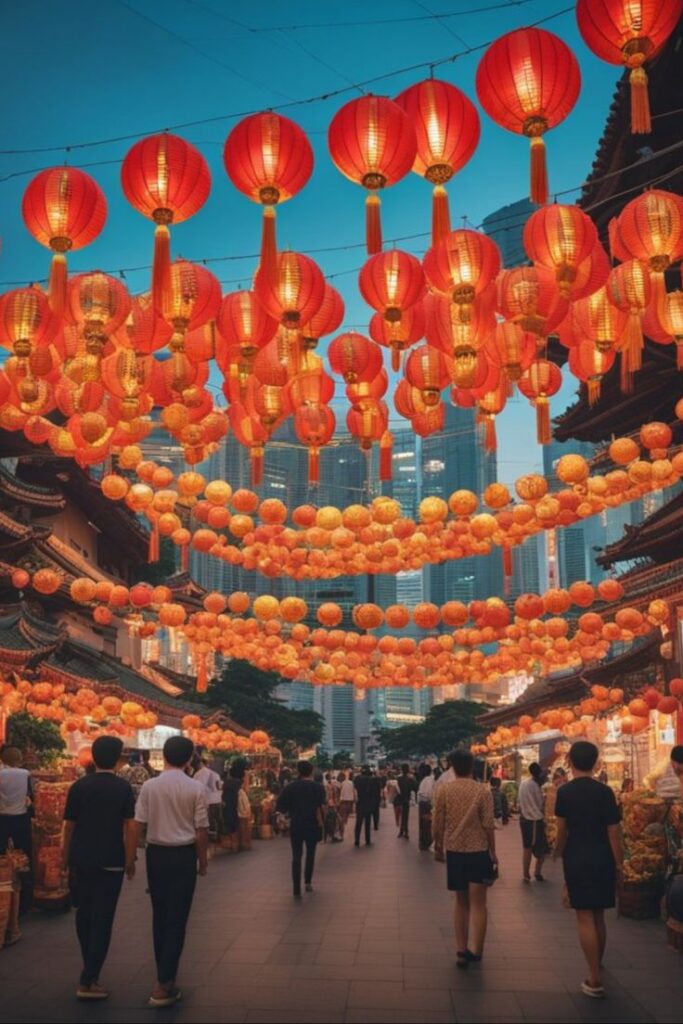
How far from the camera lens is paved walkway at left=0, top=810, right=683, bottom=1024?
4688mm

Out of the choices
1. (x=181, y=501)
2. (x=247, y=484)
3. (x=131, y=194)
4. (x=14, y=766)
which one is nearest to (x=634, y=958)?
(x=14, y=766)

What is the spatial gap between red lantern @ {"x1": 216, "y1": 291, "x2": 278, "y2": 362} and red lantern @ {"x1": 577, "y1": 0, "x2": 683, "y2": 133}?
3267 mm

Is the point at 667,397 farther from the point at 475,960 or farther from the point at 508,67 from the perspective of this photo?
the point at 475,960

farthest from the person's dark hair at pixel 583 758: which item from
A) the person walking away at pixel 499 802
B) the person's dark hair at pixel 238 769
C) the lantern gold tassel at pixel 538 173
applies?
the person walking away at pixel 499 802

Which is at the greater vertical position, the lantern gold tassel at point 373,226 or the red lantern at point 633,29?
the red lantern at point 633,29

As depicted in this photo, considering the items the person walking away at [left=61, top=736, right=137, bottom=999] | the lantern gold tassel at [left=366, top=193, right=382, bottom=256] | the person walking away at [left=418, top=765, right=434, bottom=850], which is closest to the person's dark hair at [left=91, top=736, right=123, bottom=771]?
the person walking away at [left=61, top=736, right=137, bottom=999]

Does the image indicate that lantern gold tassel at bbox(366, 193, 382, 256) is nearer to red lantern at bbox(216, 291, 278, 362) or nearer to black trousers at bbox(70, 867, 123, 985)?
red lantern at bbox(216, 291, 278, 362)

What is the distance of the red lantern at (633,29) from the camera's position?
5.40m

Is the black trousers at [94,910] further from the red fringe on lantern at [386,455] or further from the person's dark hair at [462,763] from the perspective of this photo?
the red fringe on lantern at [386,455]

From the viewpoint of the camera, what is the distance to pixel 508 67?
5809 mm

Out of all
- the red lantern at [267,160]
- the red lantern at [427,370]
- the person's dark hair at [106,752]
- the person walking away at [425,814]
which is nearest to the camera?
the person's dark hair at [106,752]

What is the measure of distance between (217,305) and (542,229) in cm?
258

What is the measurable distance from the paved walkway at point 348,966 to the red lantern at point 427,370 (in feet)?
15.0

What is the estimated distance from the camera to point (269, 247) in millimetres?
6352
